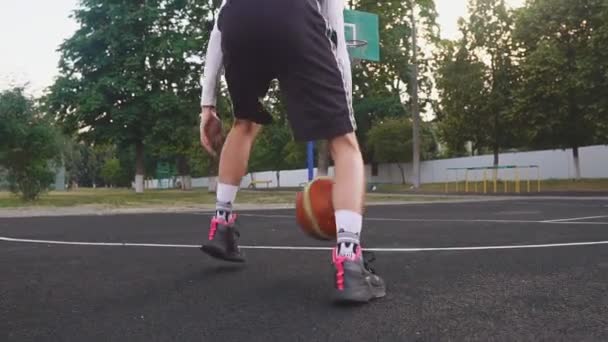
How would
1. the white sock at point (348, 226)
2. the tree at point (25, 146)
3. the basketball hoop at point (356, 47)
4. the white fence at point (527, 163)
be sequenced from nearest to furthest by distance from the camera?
the white sock at point (348, 226) → the tree at point (25, 146) → the basketball hoop at point (356, 47) → the white fence at point (527, 163)

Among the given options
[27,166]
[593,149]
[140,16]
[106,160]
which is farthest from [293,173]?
[106,160]

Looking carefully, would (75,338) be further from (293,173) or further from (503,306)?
(293,173)

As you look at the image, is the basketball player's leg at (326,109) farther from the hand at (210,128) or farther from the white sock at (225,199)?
the white sock at (225,199)

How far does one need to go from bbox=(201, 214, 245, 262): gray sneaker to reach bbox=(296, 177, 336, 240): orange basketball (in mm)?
509

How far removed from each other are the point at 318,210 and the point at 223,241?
0.67 metres

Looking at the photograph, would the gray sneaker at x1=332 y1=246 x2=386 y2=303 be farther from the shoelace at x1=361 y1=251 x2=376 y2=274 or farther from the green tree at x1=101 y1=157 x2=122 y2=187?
the green tree at x1=101 y1=157 x2=122 y2=187

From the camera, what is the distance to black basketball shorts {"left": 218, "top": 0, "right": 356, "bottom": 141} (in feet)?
7.48

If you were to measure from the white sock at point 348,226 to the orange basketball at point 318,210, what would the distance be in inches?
7.4

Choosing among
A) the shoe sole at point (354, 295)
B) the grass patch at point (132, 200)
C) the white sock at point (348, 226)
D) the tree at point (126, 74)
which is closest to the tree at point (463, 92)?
the grass patch at point (132, 200)

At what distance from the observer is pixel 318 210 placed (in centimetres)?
251

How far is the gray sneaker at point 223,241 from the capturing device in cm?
286

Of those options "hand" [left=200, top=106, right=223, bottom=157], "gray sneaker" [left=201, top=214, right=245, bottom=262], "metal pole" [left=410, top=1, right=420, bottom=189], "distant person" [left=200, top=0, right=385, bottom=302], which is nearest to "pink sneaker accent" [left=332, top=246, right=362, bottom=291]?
"distant person" [left=200, top=0, right=385, bottom=302]

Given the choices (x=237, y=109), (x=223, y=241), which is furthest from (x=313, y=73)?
(x=223, y=241)

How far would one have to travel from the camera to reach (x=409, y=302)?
2.00 m
